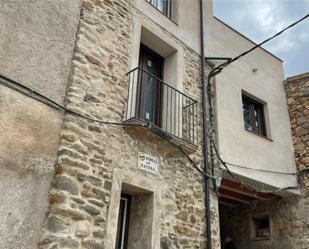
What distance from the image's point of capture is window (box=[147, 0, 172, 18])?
710 centimetres

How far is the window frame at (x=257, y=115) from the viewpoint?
7879 millimetres

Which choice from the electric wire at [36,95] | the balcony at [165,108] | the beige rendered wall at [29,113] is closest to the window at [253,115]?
the balcony at [165,108]

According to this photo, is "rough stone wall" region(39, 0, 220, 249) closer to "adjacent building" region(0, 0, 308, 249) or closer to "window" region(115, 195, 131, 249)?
"adjacent building" region(0, 0, 308, 249)

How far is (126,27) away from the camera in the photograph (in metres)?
5.66

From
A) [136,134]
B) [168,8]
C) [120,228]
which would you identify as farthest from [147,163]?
[168,8]

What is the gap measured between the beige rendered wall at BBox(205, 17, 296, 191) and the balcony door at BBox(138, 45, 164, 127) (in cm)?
131

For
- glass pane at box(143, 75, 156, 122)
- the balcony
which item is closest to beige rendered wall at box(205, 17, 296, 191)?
the balcony

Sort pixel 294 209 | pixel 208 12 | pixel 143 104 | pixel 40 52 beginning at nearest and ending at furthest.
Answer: pixel 40 52 < pixel 143 104 < pixel 294 209 < pixel 208 12

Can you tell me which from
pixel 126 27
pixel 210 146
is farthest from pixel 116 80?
pixel 210 146

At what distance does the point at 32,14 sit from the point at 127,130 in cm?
202

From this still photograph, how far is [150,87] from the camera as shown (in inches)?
245

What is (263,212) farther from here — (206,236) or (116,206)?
(116,206)

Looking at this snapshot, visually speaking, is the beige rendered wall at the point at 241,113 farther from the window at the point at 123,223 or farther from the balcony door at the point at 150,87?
the window at the point at 123,223

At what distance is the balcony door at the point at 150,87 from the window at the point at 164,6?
1128 millimetres
